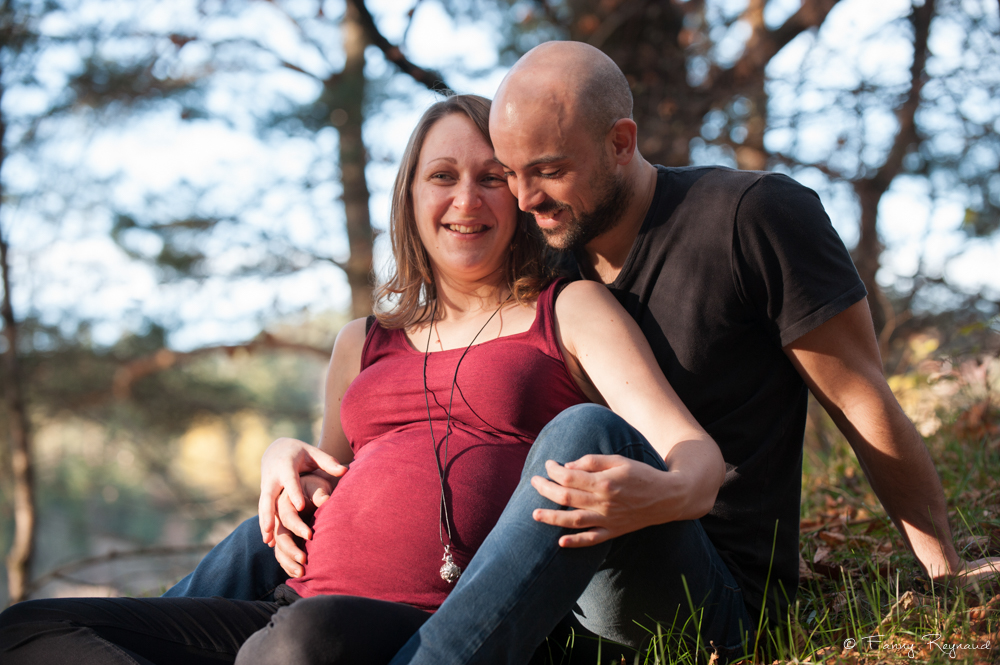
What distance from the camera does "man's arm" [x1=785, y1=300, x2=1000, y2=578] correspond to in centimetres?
168

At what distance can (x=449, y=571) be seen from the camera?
1496 mm

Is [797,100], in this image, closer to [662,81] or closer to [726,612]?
[662,81]

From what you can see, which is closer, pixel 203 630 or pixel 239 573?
pixel 203 630

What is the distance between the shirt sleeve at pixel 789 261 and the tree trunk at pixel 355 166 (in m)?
4.73

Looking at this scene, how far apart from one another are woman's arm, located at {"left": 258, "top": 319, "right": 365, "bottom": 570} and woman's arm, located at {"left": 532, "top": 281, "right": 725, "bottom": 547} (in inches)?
27.0

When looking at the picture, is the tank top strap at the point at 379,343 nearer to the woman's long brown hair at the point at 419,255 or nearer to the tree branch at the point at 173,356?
the woman's long brown hair at the point at 419,255

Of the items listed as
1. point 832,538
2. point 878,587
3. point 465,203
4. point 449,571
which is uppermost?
point 465,203

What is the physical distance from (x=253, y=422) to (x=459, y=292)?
8.46 m

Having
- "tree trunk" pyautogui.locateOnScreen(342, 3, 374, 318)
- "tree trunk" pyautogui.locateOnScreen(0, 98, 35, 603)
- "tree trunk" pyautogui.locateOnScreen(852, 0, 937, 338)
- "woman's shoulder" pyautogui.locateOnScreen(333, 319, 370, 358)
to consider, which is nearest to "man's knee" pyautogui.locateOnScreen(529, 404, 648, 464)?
"woman's shoulder" pyautogui.locateOnScreen(333, 319, 370, 358)

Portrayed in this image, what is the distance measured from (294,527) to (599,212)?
3.63 ft

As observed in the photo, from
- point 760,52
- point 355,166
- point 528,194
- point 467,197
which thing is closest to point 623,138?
point 528,194

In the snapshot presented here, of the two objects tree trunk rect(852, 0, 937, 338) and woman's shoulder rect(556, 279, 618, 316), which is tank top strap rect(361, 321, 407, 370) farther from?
tree trunk rect(852, 0, 937, 338)

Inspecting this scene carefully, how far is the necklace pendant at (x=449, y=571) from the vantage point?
58.9 inches

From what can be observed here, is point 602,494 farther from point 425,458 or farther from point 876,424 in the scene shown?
point 876,424
